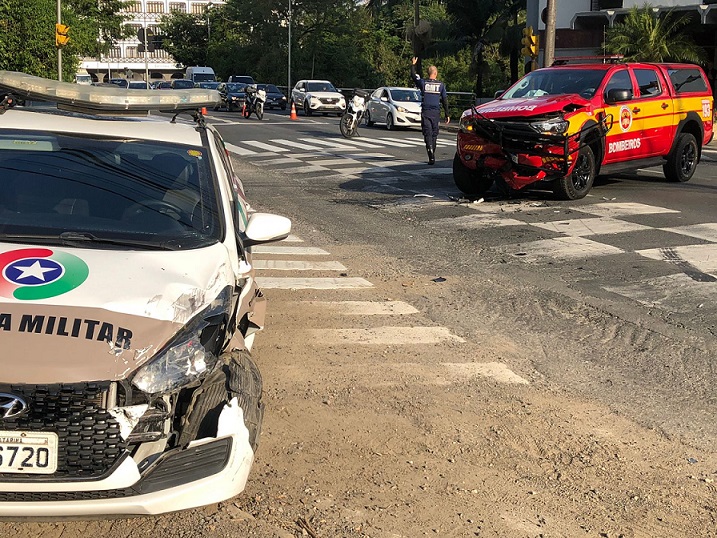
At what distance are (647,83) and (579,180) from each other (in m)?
2.47

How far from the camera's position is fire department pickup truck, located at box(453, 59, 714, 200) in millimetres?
12500

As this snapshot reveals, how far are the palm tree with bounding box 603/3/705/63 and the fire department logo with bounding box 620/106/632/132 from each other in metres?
16.8

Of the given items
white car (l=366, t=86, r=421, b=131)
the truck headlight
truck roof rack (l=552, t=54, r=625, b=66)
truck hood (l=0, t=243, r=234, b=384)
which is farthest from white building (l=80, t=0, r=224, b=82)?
truck hood (l=0, t=243, r=234, b=384)

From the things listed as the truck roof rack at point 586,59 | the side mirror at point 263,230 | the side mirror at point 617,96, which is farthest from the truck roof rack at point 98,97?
the truck roof rack at point 586,59

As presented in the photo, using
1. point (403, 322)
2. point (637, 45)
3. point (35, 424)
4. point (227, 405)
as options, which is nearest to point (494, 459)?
point (227, 405)

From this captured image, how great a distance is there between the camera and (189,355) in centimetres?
372

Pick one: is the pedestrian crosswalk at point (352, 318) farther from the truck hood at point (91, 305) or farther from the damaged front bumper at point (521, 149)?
the damaged front bumper at point (521, 149)

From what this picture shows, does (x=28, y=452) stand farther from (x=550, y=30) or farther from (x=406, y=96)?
(x=406, y=96)

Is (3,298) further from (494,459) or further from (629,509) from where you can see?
(629,509)

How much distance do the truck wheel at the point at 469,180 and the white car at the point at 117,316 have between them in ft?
30.0

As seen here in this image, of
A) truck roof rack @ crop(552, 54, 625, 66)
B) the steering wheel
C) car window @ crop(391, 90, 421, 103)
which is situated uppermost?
truck roof rack @ crop(552, 54, 625, 66)

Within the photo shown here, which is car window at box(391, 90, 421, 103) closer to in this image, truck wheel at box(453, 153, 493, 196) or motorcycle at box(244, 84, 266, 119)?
motorcycle at box(244, 84, 266, 119)

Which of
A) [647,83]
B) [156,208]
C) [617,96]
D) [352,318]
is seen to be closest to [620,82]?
[647,83]

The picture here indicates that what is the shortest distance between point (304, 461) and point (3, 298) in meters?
1.66
